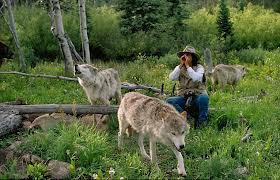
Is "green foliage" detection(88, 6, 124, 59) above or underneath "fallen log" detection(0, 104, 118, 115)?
underneath

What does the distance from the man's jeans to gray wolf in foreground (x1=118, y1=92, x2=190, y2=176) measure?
1634mm

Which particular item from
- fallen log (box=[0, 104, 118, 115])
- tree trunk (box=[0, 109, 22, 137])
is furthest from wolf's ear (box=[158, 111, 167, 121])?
tree trunk (box=[0, 109, 22, 137])

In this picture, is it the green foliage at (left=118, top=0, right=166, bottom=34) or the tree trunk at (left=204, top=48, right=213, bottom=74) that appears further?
the green foliage at (left=118, top=0, right=166, bottom=34)

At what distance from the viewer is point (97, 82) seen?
9.70 metres

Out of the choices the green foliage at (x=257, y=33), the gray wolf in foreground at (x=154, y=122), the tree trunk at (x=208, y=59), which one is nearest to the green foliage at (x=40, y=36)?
the green foliage at (x=257, y=33)

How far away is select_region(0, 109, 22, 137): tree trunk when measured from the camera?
8.49 m

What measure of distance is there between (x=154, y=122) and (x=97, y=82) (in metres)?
3.06

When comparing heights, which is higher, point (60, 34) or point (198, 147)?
point (60, 34)

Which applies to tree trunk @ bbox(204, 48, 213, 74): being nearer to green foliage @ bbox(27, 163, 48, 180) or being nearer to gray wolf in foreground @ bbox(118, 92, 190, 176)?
gray wolf in foreground @ bbox(118, 92, 190, 176)

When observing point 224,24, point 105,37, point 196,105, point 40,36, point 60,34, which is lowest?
point 105,37

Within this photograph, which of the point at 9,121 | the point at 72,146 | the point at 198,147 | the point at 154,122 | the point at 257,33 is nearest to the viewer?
the point at 154,122

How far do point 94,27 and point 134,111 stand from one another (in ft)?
54.1

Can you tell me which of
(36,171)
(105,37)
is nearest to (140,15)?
(105,37)

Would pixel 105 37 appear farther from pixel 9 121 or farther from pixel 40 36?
pixel 9 121
